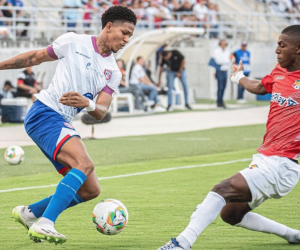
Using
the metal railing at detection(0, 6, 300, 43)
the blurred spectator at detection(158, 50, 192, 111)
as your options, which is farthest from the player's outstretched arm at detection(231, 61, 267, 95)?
the blurred spectator at detection(158, 50, 192, 111)

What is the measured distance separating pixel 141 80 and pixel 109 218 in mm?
20462

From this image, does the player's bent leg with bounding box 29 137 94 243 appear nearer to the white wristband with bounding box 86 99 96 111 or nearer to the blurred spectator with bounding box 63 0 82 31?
the white wristband with bounding box 86 99 96 111

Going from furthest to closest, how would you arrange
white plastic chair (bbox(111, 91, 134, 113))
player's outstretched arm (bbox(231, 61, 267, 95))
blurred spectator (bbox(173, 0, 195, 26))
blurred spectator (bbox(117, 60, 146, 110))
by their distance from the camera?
1. blurred spectator (bbox(173, 0, 195, 26))
2. blurred spectator (bbox(117, 60, 146, 110))
3. white plastic chair (bbox(111, 91, 134, 113))
4. player's outstretched arm (bbox(231, 61, 267, 95))

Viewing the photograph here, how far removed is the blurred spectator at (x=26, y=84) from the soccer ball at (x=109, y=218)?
661 inches

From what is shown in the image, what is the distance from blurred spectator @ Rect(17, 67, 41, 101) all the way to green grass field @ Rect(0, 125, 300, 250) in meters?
5.71

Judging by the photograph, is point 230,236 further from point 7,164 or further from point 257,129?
point 257,129

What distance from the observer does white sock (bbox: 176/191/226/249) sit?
6434 millimetres

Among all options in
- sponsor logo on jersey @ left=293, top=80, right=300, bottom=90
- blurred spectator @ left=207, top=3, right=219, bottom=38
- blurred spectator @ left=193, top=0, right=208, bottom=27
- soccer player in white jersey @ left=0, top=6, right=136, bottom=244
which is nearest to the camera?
sponsor logo on jersey @ left=293, top=80, right=300, bottom=90

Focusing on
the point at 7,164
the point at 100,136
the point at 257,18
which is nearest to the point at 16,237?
the point at 7,164

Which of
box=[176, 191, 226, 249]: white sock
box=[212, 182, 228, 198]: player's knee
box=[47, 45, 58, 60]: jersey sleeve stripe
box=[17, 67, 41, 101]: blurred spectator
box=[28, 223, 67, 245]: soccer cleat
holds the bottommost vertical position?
box=[17, 67, 41, 101]: blurred spectator

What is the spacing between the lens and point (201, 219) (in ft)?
21.3

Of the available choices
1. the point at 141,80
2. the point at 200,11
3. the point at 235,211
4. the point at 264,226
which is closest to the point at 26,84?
the point at 141,80

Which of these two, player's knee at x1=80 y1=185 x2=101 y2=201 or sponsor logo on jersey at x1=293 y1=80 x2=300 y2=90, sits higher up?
sponsor logo on jersey at x1=293 y1=80 x2=300 y2=90

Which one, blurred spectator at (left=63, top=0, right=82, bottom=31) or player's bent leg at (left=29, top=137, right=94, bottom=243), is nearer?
player's bent leg at (left=29, top=137, right=94, bottom=243)
